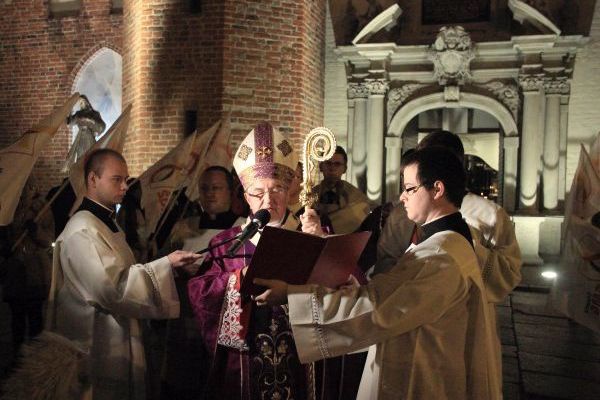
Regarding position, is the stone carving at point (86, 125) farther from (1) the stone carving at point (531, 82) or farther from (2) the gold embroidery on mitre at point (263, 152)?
(2) the gold embroidery on mitre at point (263, 152)

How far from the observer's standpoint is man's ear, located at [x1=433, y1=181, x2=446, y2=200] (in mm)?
2191

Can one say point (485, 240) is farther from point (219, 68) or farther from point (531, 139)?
point (531, 139)

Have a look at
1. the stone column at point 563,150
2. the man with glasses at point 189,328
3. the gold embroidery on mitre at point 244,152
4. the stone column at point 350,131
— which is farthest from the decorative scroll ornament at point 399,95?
the gold embroidery on mitre at point 244,152

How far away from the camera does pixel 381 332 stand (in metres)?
2.05

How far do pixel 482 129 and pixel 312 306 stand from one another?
10563mm

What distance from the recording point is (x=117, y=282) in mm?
2951

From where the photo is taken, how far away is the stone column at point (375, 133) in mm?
10172

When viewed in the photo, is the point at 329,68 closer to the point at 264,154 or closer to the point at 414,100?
the point at 414,100

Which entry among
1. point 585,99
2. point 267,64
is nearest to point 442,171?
point 267,64

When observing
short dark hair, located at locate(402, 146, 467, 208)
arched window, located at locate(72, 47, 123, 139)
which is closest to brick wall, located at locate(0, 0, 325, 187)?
arched window, located at locate(72, 47, 123, 139)

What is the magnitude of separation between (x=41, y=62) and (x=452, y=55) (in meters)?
9.29

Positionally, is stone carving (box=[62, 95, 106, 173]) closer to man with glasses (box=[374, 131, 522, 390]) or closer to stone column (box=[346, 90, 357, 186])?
stone column (box=[346, 90, 357, 186])

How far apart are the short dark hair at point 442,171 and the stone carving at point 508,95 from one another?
832 cm

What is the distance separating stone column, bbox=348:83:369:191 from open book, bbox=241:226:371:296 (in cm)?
800
